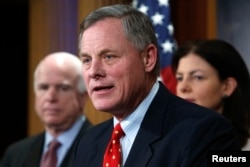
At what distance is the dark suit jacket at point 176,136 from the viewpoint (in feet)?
5.83

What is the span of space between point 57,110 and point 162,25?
0.91 meters

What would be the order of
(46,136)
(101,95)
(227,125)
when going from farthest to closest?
(46,136) → (101,95) → (227,125)

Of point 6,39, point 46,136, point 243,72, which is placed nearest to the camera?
point 243,72

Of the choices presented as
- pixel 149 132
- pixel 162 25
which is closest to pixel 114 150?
pixel 149 132

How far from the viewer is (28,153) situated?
3.49m

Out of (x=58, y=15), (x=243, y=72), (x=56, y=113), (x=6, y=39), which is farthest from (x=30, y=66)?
(x=243, y=72)

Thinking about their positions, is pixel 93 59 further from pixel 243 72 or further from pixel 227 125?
pixel 243 72

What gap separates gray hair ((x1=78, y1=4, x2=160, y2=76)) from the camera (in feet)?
6.51

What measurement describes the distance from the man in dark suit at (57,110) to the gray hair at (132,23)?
1521 mm

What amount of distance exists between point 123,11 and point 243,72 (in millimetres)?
1170

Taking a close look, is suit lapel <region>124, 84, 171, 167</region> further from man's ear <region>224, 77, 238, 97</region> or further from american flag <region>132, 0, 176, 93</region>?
american flag <region>132, 0, 176, 93</region>

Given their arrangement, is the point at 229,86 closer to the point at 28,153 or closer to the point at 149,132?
the point at 149,132

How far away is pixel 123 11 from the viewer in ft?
6.64

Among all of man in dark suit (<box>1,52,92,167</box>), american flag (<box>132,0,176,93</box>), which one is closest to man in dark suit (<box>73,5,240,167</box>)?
man in dark suit (<box>1,52,92,167</box>)
